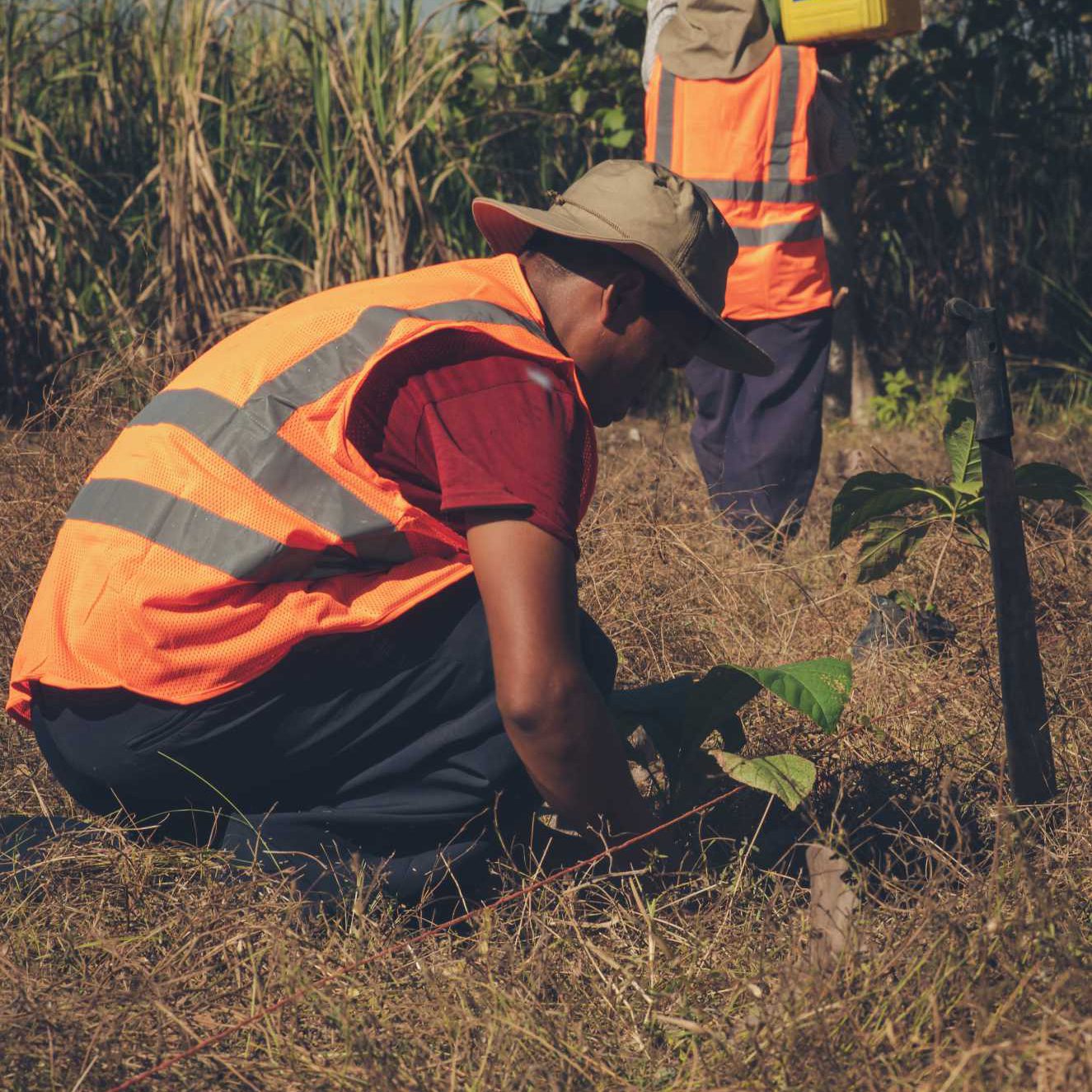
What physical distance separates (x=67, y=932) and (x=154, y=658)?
0.41 m

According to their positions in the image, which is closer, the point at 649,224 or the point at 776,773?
the point at 649,224

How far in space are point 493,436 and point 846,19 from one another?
2570 millimetres

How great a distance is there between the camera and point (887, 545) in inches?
114

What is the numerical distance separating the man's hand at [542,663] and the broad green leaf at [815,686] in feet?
1.25

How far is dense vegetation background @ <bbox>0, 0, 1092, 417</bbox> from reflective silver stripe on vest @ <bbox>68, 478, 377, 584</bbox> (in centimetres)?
208

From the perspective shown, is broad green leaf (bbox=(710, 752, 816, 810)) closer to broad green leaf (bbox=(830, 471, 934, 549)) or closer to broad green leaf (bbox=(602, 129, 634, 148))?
broad green leaf (bbox=(830, 471, 934, 549))

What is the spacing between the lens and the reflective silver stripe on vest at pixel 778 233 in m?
3.75

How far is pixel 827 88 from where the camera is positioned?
12.6 ft

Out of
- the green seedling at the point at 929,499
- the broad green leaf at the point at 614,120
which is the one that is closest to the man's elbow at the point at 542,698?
the green seedling at the point at 929,499

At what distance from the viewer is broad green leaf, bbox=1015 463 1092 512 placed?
2695 millimetres

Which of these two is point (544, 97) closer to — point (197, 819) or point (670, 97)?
point (670, 97)

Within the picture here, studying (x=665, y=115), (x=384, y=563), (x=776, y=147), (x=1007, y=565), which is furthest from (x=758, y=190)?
(x=384, y=563)

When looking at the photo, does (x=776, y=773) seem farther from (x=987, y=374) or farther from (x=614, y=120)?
(x=614, y=120)

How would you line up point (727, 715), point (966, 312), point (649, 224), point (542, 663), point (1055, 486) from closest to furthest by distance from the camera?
point (542, 663)
point (649, 224)
point (966, 312)
point (727, 715)
point (1055, 486)
